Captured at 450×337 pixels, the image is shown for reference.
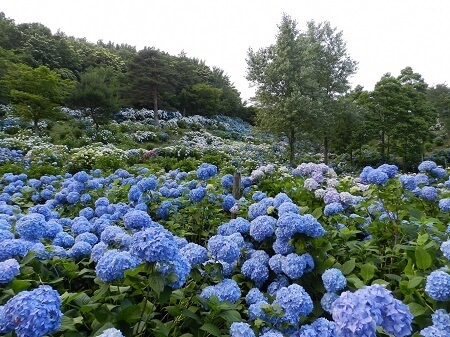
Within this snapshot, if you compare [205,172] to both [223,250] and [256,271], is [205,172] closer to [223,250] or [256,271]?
[256,271]

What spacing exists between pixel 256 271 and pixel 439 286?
0.91 metres

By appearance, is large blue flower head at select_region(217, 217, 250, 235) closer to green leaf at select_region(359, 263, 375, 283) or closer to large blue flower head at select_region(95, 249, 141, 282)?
green leaf at select_region(359, 263, 375, 283)

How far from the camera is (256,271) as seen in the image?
1.91 m

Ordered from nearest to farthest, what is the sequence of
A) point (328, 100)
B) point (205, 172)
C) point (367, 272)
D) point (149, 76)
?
point (367, 272) < point (205, 172) < point (328, 100) < point (149, 76)

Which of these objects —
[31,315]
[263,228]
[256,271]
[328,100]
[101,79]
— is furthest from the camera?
[101,79]

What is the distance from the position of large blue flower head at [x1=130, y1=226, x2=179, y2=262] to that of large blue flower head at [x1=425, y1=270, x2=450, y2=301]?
0.99m

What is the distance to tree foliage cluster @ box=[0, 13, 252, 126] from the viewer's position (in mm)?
18984

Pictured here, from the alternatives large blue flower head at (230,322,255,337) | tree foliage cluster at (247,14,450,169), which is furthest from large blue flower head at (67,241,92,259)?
tree foliage cluster at (247,14,450,169)

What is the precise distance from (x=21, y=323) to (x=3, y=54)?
26.3 meters

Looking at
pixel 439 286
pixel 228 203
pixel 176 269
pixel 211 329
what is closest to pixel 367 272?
pixel 439 286

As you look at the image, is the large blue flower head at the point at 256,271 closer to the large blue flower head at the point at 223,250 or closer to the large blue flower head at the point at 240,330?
the large blue flower head at the point at 223,250

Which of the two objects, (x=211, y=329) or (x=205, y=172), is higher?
(x=205, y=172)

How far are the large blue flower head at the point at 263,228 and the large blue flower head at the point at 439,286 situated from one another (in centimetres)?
89

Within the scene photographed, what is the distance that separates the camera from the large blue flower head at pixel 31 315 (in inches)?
41.8
